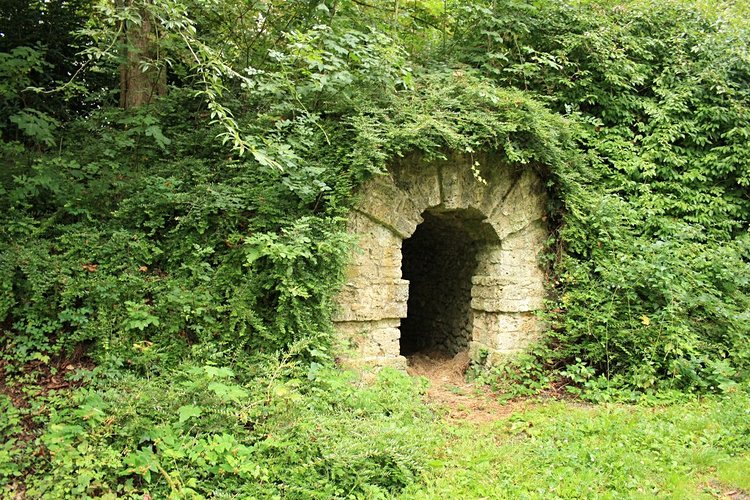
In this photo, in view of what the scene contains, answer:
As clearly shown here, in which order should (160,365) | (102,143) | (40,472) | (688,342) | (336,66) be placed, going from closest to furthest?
(40,472), (160,365), (336,66), (688,342), (102,143)

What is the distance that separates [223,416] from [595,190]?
546cm

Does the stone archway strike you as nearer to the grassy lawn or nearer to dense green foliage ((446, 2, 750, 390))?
dense green foliage ((446, 2, 750, 390))

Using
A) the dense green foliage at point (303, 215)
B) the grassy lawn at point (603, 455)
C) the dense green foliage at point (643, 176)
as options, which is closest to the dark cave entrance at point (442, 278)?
the dense green foliage at point (303, 215)

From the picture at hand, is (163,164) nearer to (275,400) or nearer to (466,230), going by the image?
(275,400)

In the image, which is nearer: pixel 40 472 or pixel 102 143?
pixel 40 472

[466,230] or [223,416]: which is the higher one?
[466,230]

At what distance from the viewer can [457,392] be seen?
580 centimetres

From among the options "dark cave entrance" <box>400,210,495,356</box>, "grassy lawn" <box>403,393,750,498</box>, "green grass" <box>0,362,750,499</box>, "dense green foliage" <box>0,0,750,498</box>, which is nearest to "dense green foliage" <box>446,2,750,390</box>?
"dense green foliage" <box>0,0,750,498</box>

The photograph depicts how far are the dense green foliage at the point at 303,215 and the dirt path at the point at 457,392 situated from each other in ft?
1.51

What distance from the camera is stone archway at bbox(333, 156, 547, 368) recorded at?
544cm

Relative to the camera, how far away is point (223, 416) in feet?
12.5

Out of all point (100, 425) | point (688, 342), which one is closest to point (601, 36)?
point (688, 342)

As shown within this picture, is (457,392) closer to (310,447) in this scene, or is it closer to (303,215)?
(310,447)

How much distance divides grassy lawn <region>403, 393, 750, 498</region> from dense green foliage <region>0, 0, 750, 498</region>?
1.24 ft
